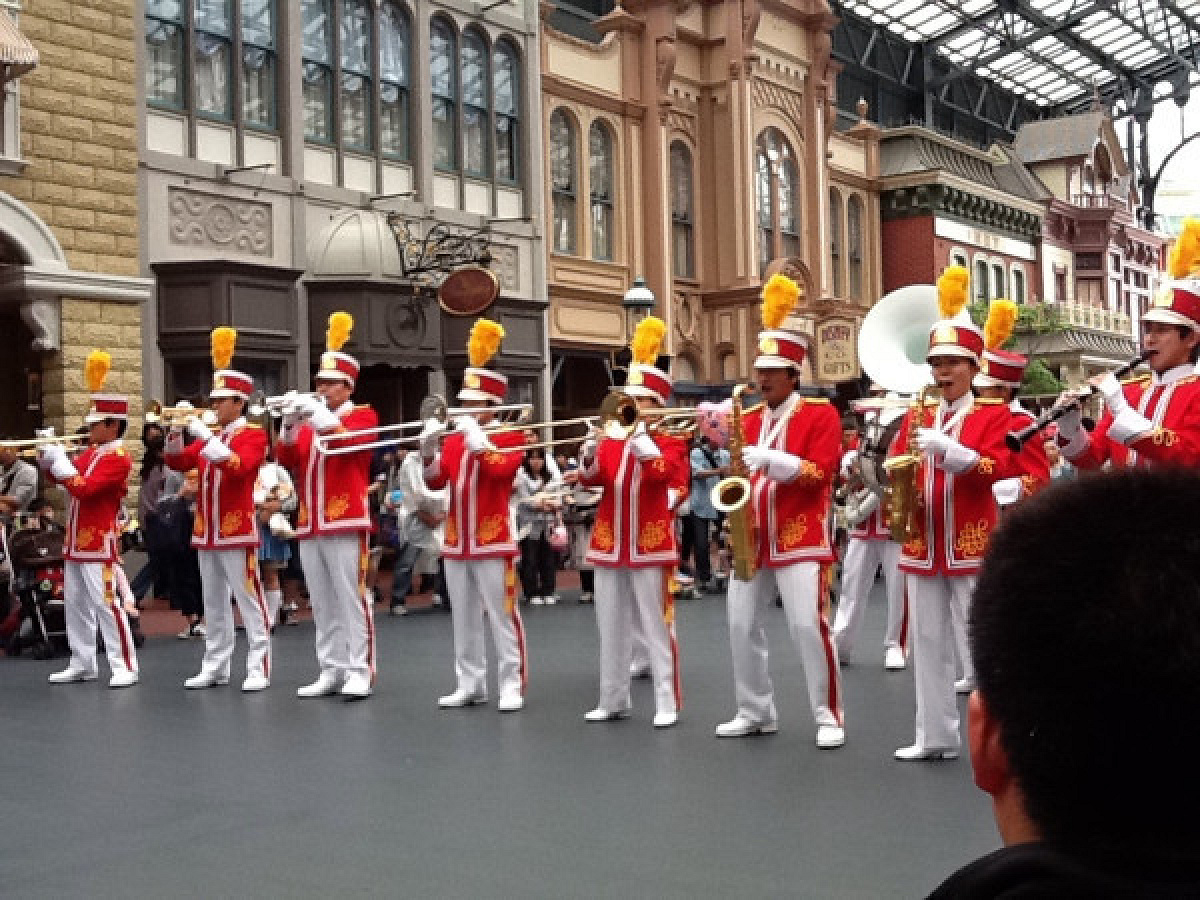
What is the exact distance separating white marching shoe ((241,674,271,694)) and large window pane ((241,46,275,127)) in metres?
10.8

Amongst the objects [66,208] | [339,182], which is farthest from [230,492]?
[339,182]

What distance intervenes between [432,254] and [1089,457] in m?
14.8

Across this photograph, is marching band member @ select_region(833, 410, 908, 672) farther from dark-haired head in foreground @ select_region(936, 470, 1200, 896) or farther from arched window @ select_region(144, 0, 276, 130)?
arched window @ select_region(144, 0, 276, 130)

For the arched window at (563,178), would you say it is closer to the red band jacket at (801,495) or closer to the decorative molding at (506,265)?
the decorative molding at (506,265)

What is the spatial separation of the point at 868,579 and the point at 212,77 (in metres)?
11.6

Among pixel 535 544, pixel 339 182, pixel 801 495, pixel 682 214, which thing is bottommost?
pixel 535 544

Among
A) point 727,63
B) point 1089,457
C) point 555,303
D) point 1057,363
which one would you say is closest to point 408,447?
point 555,303

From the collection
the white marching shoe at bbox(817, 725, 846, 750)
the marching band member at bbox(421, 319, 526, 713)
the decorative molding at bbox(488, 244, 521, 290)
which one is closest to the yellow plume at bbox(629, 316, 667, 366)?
the marching band member at bbox(421, 319, 526, 713)

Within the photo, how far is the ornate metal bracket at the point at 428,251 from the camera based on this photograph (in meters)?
20.8

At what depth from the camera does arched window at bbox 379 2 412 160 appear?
21.6 meters

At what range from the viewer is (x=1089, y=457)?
7.09m

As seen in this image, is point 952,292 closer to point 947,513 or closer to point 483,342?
point 947,513

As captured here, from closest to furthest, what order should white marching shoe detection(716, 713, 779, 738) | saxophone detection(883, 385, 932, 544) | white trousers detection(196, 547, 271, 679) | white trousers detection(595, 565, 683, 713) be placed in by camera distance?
saxophone detection(883, 385, 932, 544) < white marching shoe detection(716, 713, 779, 738) < white trousers detection(595, 565, 683, 713) < white trousers detection(196, 547, 271, 679)

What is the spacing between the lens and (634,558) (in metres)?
8.97
